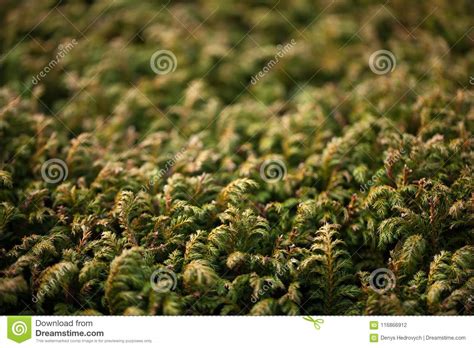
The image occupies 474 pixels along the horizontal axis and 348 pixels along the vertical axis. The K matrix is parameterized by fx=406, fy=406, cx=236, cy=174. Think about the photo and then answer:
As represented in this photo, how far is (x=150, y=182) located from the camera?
2.97 metres

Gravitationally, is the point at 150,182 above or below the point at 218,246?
above

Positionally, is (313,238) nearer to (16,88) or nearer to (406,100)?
(406,100)

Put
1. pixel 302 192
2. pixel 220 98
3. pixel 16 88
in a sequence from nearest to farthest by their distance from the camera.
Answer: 1. pixel 302 192
2. pixel 16 88
3. pixel 220 98

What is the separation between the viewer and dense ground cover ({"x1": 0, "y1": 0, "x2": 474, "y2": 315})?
2471 mm

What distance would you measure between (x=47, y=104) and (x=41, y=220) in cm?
168

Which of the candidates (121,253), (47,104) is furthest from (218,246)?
(47,104)

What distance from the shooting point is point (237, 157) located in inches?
130

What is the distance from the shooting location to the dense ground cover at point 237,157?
247cm
